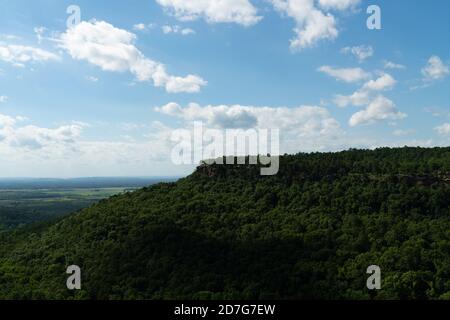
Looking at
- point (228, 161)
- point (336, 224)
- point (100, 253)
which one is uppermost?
point (228, 161)

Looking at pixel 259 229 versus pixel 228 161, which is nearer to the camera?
pixel 259 229
